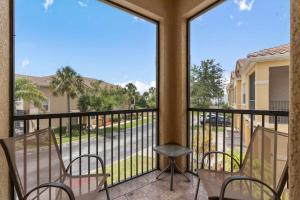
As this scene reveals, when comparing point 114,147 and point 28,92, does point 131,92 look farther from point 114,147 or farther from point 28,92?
point 28,92

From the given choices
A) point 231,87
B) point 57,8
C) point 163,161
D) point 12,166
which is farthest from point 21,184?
point 231,87

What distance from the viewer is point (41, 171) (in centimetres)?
164

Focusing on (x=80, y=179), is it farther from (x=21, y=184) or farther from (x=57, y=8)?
(x=57, y=8)

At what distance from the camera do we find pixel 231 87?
102 inches

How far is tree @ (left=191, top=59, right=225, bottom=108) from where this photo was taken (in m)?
2.74

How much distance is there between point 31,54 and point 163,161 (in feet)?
7.76

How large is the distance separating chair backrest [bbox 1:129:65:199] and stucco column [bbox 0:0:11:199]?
0.57 ft

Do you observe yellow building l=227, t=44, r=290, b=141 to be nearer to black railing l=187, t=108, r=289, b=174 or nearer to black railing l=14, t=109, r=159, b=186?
black railing l=187, t=108, r=289, b=174

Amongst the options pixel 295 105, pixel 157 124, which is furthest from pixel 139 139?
pixel 295 105

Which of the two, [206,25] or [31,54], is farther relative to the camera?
[206,25]

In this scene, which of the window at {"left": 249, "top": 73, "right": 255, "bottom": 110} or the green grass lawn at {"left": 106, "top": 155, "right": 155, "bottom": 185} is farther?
the green grass lawn at {"left": 106, "top": 155, "right": 155, "bottom": 185}

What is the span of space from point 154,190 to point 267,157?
1.39 m

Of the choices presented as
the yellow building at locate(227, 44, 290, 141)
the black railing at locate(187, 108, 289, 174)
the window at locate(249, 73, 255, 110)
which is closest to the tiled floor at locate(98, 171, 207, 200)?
the black railing at locate(187, 108, 289, 174)

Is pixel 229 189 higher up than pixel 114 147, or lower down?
lower down
